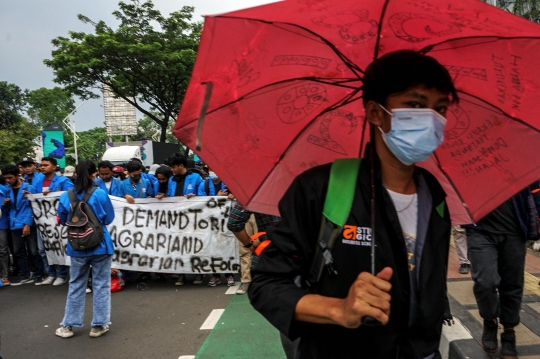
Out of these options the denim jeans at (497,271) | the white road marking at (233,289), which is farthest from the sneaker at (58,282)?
the denim jeans at (497,271)

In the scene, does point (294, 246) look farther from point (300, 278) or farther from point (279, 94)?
point (279, 94)

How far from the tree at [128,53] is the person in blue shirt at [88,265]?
1577 cm

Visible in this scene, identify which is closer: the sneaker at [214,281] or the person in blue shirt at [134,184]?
the sneaker at [214,281]

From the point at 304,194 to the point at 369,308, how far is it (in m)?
0.41

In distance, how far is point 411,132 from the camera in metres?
1.39

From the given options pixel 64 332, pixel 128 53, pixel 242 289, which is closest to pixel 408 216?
pixel 64 332

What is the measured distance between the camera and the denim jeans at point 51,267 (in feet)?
22.3

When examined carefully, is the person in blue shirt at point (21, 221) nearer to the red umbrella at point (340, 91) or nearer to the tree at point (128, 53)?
the red umbrella at point (340, 91)

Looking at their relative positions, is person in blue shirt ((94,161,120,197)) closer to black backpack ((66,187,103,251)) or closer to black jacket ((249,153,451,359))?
black backpack ((66,187,103,251))

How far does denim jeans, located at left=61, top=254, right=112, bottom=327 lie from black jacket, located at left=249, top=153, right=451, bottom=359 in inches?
145

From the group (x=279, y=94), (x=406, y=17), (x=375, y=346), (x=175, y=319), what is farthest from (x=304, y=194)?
(x=175, y=319)

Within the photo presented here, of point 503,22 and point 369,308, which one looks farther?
point 503,22

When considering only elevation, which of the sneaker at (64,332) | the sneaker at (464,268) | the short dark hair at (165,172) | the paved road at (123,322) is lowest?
the paved road at (123,322)

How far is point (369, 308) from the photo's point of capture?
3.39ft
